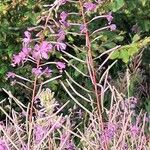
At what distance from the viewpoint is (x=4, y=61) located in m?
4.52

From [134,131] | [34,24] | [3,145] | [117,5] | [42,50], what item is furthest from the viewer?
[34,24]

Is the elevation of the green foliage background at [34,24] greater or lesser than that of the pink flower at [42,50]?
lesser

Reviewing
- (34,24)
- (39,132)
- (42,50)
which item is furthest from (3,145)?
(34,24)

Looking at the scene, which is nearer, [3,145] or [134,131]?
[3,145]

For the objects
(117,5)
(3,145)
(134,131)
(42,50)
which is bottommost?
(134,131)

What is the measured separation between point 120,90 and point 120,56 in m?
0.47

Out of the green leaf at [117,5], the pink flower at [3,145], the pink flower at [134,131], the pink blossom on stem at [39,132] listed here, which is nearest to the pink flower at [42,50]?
the pink blossom on stem at [39,132]

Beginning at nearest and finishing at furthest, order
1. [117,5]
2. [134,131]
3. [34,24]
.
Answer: [134,131]
[117,5]
[34,24]

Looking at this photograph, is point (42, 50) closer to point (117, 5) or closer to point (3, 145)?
point (3, 145)

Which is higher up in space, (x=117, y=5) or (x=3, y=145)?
(x=117, y=5)

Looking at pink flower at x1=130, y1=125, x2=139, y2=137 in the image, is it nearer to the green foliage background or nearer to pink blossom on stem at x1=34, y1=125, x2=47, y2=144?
pink blossom on stem at x1=34, y1=125, x2=47, y2=144

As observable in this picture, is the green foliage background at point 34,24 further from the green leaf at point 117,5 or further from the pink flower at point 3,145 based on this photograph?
the pink flower at point 3,145

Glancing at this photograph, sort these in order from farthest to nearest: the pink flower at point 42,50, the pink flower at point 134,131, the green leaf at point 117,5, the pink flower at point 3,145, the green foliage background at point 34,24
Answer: the green foliage background at point 34,24 < the green leaf at point 117,5 < the pink flower at point 134,131 < the pink flower at point 3,145 < the pink flower at point 42,50

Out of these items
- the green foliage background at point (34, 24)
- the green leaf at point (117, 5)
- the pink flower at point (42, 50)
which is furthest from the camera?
the green foliage background at point (34, 24)
